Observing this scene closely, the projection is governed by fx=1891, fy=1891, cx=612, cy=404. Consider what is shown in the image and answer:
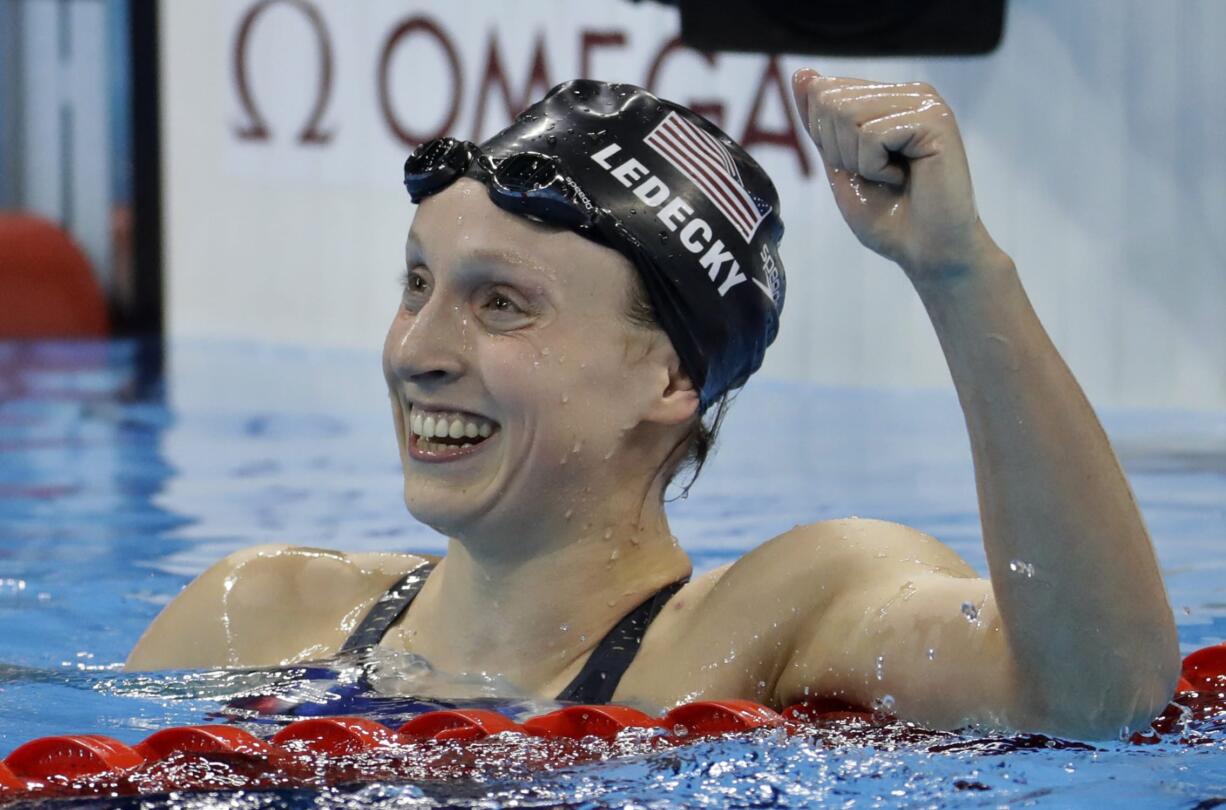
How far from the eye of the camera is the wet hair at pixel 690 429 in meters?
2.84

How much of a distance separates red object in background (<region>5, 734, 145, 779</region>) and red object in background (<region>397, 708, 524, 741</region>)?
14.7 inches

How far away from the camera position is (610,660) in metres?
2.84

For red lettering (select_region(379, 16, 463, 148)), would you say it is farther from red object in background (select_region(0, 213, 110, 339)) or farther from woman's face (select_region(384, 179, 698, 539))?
woman's face (select_region(384, 179, 698, 539))

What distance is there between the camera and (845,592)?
2.65 meters

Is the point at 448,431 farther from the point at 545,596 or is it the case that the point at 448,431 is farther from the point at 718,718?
the point at 718,718

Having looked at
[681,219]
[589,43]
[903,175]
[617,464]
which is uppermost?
[589,43]

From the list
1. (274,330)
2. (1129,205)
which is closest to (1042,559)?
(1129,205)

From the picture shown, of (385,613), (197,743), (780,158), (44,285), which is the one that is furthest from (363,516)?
(44,285)

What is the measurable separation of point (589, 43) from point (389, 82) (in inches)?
54.1

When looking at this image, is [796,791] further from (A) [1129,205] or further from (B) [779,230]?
(A) [1129,205]

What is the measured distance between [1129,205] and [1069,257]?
334 millimetres

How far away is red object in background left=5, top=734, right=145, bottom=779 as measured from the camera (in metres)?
2.34

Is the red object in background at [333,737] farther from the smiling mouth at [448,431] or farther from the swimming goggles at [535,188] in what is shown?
the swimming goggles at [535,188]

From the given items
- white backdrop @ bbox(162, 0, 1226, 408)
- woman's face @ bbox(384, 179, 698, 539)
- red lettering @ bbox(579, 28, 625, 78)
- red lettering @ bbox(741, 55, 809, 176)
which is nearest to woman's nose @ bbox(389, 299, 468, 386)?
woman's face @ bbox(384, 179, 698, 539)
